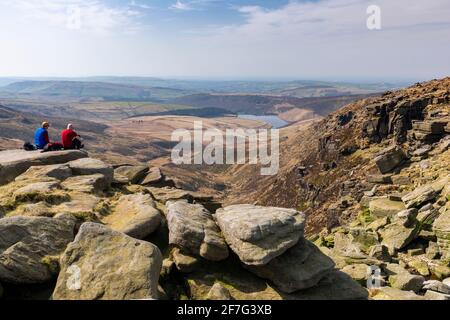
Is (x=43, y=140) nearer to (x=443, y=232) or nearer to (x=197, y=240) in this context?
(x=197, y=240)

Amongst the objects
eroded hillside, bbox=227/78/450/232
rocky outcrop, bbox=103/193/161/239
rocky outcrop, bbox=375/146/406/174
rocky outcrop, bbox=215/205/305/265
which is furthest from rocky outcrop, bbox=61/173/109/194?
rocky outcrop, bbox=375/146/406/174

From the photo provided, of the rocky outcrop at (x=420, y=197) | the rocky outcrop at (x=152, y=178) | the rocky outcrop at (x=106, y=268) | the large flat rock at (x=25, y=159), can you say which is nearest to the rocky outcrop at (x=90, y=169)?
the large flat rock at (x=25, y=159)

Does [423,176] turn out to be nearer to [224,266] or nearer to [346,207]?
[346,207]

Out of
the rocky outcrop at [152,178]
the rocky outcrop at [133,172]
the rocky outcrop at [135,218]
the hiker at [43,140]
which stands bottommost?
the rocky outcrop at [152,178]

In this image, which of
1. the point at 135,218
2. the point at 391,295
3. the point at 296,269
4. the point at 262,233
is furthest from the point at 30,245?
the point at 391,295

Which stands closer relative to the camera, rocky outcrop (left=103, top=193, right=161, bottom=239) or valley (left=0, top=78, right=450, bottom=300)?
valley (left=0, top=78, right=450, bottom=300)

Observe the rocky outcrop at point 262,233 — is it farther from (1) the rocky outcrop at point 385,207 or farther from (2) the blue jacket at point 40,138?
(1) the rocky outcrop at point 385,207

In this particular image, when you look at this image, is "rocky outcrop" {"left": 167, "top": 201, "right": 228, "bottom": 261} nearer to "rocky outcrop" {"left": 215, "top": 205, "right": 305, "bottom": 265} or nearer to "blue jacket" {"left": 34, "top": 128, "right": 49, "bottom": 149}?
"rocky outcrop" {"left": 215, "top": 205, "right": 305, "bottom": 265}

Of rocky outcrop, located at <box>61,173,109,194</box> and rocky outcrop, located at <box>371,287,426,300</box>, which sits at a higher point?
rocky outcrop, located at <box>61,173,109,194</box>
